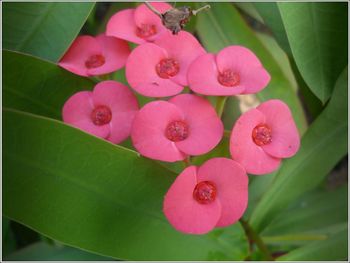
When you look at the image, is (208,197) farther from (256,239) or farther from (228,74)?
(256,239)

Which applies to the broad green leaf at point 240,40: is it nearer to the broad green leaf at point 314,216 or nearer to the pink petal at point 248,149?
the broad green leaf at point 314,216

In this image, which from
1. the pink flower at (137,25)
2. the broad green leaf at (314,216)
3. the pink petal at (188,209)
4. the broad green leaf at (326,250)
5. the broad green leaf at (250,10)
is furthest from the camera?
the broad green leaf at (314,216)

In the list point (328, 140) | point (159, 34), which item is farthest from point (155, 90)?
point (328, 140)

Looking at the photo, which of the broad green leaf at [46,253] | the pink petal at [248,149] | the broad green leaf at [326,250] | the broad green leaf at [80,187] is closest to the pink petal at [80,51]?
the broad green leaf at [80,187]

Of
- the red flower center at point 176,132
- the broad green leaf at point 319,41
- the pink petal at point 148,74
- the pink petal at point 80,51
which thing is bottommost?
the broad green leaf at point 319,41

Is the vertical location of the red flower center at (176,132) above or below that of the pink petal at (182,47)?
below

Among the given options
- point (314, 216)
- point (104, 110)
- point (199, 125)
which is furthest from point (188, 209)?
point (314, 216)

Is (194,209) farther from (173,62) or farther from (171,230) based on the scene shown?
(173,62)
